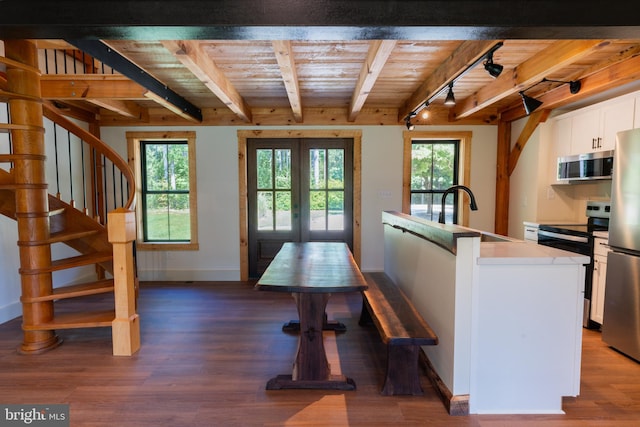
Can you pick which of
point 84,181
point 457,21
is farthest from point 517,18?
point 84,181

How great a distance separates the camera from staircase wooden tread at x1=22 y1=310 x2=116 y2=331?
255 centimetres

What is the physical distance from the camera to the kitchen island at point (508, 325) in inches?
68.6

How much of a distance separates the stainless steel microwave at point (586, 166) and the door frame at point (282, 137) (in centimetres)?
238

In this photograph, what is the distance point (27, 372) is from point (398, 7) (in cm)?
342

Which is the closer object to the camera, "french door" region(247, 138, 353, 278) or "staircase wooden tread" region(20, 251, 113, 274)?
"staircase wooden tread" region(20, 251, 113, 274)

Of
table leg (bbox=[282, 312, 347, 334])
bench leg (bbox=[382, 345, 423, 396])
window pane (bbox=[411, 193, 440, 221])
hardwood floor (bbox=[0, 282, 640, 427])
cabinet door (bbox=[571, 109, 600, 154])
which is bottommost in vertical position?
hardwood floor (bbox=[0, 282, 640, 427])

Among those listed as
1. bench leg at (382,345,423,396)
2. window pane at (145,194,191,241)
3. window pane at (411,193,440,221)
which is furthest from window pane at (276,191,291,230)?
bench leg at (382,345,423,396)

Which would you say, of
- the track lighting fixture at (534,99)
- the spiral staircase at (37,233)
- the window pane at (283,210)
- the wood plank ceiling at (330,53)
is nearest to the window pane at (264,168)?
the window pane at (283,210)

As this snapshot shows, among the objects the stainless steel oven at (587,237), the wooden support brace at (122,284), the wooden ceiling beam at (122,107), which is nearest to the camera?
the wooden support brace at (122,284)

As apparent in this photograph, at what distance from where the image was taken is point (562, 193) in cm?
380

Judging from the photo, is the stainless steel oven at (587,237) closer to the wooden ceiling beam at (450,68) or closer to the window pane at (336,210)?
the wooden ceiling beam at (450,68)

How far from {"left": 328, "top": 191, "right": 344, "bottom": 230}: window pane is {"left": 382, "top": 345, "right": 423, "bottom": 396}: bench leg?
2759mm

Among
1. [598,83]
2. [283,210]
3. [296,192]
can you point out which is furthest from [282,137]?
[598,83]

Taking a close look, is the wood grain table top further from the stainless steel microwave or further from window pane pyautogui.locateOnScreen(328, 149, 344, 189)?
the stainless steel microwave
